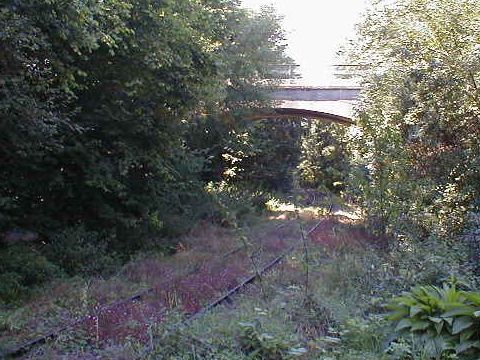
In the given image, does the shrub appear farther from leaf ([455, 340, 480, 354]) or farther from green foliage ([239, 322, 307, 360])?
leaf ([455, 340, 480, 354])

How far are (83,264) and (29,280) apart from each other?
1626mm

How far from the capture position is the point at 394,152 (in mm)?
15969

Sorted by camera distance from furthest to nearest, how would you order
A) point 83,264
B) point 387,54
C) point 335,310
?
point 387,54, point 83,264, point 335,310

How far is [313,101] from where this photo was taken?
3703 cm

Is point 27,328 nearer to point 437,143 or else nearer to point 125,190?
point 125,190


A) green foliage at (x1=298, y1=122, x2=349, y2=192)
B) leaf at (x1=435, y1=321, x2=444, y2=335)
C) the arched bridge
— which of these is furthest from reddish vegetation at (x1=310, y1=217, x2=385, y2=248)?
green foliage at (x1=298, y1=122, x2=349, y2=192)

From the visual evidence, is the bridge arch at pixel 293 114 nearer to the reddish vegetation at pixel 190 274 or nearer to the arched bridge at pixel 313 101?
the arched bridge at pixel 313 101

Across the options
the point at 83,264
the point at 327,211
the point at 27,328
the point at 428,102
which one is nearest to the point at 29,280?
the point at 83,264

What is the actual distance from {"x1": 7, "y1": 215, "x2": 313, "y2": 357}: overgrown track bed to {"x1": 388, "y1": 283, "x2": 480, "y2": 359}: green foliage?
9.55 ft

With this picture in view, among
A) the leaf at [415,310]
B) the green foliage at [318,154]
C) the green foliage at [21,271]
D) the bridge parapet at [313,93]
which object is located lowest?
the green foliage at [318,154]

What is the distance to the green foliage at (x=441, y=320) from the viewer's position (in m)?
5.62

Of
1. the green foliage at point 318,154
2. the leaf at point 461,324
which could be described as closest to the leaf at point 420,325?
the leaf at point 461,324

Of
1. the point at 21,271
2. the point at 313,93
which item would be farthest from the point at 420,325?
the point at 313,93

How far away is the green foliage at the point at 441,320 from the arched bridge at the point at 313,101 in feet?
93.2
